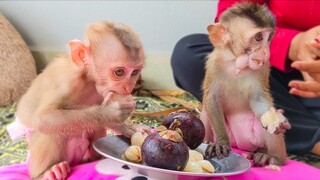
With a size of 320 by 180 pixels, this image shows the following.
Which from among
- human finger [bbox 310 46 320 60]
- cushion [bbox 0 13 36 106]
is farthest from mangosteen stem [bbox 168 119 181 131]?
cushion [bbox 0 13 36 106]

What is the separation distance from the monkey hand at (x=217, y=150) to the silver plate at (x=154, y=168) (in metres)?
0.01

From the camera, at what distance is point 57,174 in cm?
97

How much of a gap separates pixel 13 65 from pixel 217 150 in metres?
1.43

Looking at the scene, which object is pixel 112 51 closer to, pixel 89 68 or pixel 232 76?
pixel 89 68

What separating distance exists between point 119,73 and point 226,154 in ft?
0.91

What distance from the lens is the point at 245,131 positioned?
3.64 ft

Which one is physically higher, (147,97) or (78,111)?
(78,111)

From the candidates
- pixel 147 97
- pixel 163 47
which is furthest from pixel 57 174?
pixel 163 47

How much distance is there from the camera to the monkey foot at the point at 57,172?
0.98 metres

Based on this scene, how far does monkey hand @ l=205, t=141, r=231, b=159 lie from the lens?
978 millimetres

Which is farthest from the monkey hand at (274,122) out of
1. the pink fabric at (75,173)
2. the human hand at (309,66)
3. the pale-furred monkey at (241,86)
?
the pink fabric at (75,173)

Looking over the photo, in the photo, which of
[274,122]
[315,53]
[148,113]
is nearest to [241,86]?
[274,122]

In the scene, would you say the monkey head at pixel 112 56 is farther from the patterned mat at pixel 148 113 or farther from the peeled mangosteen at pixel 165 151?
the patterned mat at pixel 148 113

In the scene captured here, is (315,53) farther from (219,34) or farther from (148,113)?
(148,113)
